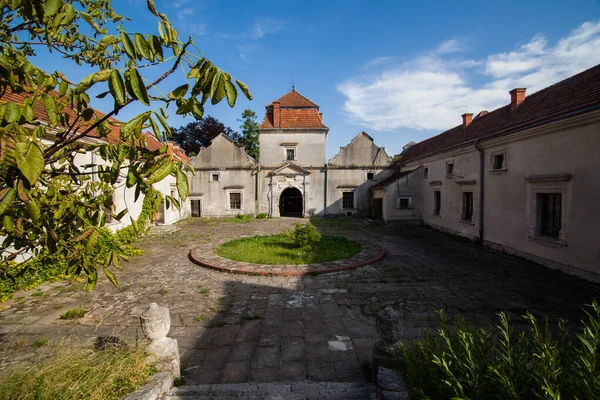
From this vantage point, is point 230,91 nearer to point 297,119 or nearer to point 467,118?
point 467,118

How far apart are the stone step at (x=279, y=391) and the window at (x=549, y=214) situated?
9.97 metres

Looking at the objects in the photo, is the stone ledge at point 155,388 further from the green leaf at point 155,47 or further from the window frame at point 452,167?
the window frame at point 452,167

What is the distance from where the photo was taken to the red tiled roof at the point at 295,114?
23.9 metres

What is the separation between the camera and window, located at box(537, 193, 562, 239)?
955 centimetres

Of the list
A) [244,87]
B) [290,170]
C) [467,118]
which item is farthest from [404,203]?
[244,87]

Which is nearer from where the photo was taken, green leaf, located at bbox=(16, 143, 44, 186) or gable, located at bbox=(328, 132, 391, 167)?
green leaf, located at bbox=(16, 143, 44, 186)

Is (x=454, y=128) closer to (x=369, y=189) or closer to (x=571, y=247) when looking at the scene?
(x=369, y=189)

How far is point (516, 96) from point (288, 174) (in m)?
15.5

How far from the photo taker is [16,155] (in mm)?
1263

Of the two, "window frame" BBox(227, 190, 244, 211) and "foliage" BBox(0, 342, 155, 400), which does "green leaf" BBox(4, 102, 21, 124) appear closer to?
"foliage" BBox(0, 342, 155, 400)

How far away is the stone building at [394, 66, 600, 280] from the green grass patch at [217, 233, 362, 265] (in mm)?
6232

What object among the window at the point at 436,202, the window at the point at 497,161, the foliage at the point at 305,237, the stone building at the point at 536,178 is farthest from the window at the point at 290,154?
the window at the point at 497,161

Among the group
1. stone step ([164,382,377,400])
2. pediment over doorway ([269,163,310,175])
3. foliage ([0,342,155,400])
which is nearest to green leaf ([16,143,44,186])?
foliage ([0,342,155,400])

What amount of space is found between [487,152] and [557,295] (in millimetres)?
7861
